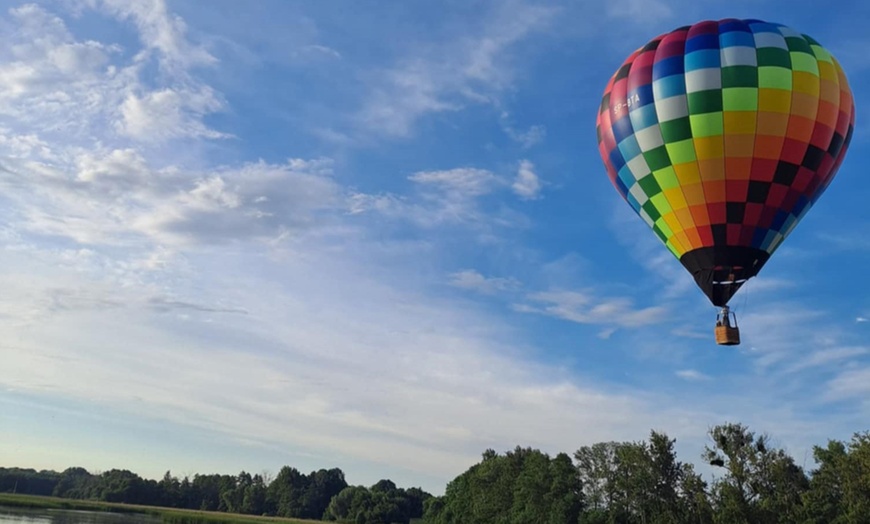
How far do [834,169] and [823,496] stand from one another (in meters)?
29.7

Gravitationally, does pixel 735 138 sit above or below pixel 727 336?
above

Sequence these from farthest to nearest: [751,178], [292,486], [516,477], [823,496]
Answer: [292,486] < [516,477] < [823,496] < [751,178]

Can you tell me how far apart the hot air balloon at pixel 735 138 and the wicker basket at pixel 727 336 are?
3 centimetres

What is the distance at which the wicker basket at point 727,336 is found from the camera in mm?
19156

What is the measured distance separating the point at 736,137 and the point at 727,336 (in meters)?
5.58

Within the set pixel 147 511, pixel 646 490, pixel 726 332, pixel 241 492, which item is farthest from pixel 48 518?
pixel 241 492

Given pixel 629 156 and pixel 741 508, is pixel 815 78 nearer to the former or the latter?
pixel 629 156

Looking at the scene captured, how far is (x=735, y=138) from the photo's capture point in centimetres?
1983

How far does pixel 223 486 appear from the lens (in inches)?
5482

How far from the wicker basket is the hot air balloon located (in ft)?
0.10

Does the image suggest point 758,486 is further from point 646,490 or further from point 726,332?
point 726,332

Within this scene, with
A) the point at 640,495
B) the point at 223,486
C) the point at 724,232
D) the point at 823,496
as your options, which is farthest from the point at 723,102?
the point at 223,486

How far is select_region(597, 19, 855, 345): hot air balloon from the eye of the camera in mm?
19828

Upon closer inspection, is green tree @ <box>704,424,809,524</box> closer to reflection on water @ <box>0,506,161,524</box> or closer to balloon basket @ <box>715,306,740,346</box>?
balloon basket @ <box>715,306,740,346</box>
